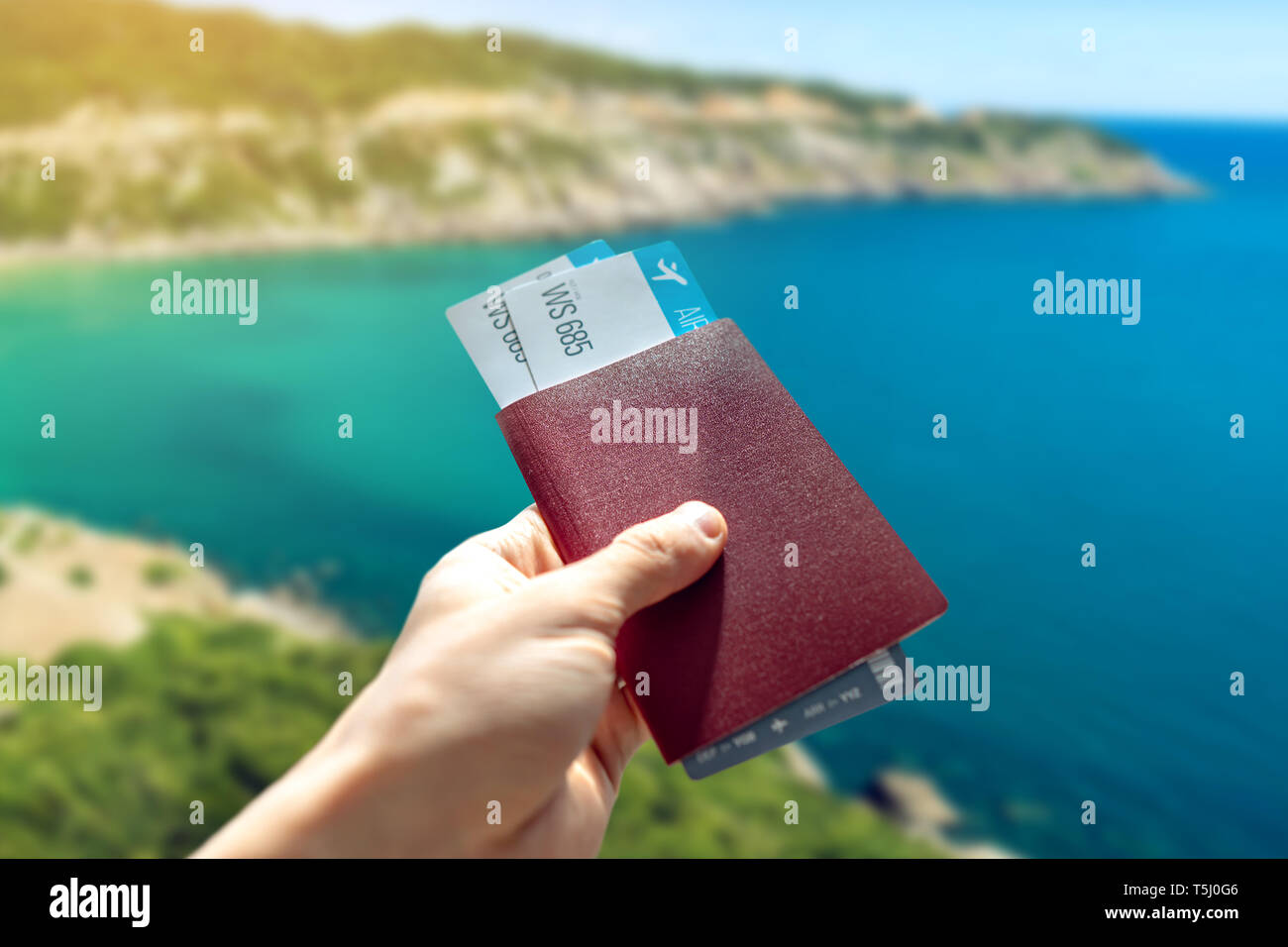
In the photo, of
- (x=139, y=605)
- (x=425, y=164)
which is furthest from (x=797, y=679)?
Result: (x=425, y=164)

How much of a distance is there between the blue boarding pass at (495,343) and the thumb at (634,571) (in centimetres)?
31

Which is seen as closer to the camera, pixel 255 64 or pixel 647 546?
pixel 647 546

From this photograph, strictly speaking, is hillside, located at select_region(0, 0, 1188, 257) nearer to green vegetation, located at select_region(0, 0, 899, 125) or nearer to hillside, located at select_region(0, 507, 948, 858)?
green vegetation, located at select_region(0, 0, 899, 125)

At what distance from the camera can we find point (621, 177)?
17.2 ft

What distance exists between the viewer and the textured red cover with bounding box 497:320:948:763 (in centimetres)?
98

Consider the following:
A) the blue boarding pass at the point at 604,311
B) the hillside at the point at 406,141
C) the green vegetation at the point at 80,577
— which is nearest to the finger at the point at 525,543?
the blue boarding pass at the point at 604,311

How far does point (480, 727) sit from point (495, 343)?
574mm

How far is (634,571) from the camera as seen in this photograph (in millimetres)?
941

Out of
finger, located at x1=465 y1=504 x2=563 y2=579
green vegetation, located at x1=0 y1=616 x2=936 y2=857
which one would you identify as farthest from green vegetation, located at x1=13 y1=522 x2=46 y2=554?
finger, located at x1=465 y1=504 x2=563 y2=579

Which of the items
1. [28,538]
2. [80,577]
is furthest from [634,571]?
[28,538]

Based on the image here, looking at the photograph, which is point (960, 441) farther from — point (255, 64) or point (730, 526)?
point (255, 64)

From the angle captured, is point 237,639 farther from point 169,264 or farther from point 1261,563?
point 1261,563

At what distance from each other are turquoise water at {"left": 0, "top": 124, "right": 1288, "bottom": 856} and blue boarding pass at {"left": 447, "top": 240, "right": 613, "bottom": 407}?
2.20 meters

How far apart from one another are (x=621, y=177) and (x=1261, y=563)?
3.92 m
